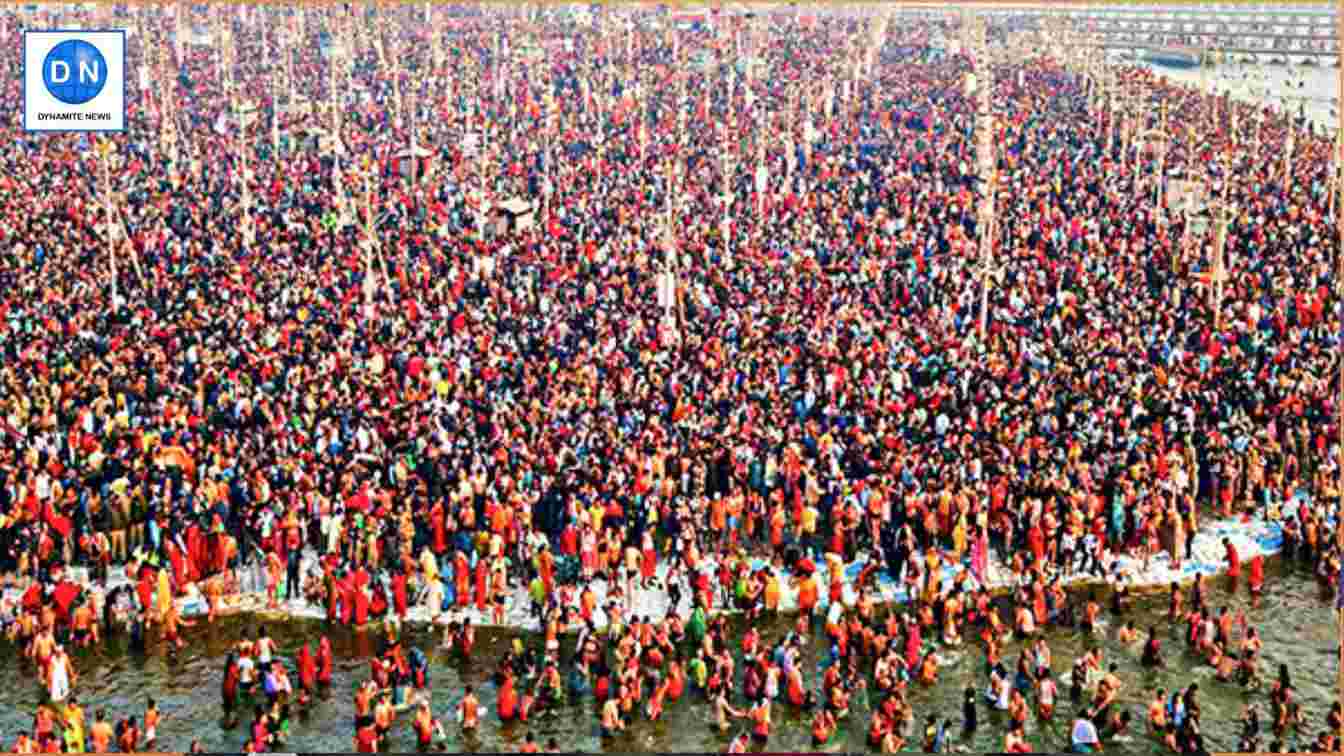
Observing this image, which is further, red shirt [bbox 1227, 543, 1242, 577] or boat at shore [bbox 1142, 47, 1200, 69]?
boat at shore [bbox 1142, 47, 1200, 69]

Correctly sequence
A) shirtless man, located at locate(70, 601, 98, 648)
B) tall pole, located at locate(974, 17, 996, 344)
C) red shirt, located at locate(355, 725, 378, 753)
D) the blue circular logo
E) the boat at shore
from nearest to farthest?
red shirt, located at locate(355, 725, 378, 753)
shirtless man, located at locate(70, 601, 98, 648)
the blue circular logo
tall pole, located at locate(974, 17, 996, 344)
the boat at shore

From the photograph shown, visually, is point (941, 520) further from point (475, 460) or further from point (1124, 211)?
point (1124, 211)

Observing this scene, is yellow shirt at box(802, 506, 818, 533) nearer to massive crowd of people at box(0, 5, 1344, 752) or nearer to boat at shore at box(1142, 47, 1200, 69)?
massive crowd of people at box(0, 5, 1344, 752)

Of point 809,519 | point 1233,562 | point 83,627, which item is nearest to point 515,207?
point 809,519

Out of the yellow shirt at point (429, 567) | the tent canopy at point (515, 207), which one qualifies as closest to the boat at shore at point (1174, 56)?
the tent canopy at point (515, 207)

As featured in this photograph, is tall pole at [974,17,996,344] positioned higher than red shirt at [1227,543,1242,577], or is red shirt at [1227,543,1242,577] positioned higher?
tall pole at [974,17,996,344]

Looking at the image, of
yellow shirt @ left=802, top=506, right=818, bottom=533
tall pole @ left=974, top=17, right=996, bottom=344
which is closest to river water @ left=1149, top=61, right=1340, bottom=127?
tall pole @ left=974, top=17, right=996, bottom=344

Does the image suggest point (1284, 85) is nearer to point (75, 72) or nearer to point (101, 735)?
point (75, 72)
